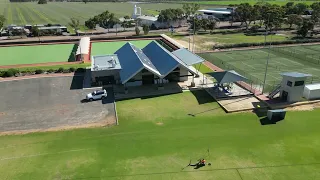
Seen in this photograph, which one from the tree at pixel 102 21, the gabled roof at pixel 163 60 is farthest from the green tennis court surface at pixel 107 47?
the tree at pixel 102 21

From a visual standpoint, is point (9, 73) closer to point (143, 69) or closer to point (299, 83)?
point (143, 69)

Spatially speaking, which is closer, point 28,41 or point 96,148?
point 96,148

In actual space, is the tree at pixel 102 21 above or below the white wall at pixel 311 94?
above

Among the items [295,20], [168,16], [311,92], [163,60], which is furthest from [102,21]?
[311,92]

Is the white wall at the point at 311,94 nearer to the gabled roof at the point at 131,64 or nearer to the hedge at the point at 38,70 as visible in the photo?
the gabled roof at the point at 131,64

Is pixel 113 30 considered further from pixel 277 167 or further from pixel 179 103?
pixel 277 167

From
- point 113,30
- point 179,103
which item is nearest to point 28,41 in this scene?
point 113,30
